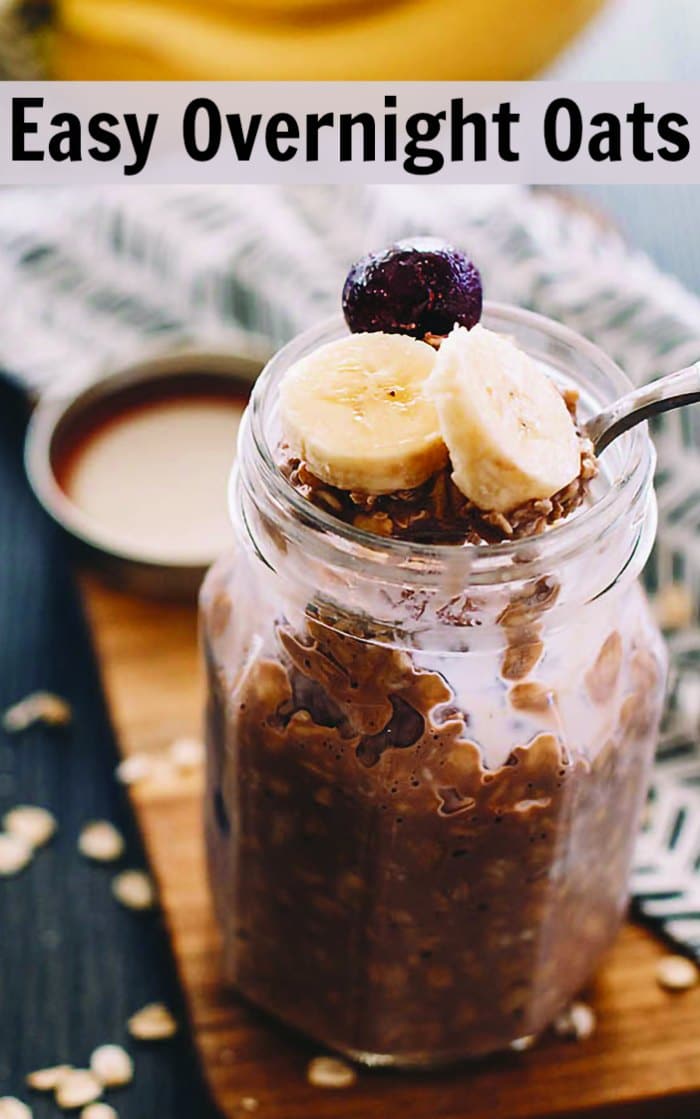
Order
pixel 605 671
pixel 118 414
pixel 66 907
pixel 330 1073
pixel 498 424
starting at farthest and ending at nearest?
pixel 118 414 → pixel 66 907 → pixel 330 1073 → pixel 605 671 → pixel 498 424

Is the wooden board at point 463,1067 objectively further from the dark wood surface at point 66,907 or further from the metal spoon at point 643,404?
the metal spoon at point 643,404

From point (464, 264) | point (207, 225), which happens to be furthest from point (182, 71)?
point (464, 264)

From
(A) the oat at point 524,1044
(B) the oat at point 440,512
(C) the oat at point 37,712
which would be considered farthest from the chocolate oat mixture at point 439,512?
(C) the oat at point 37,712

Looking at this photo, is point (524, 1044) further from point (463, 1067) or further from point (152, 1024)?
point (152, 1024)

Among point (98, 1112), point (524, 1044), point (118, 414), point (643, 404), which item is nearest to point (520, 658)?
point (643, 404)

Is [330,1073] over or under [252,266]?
under

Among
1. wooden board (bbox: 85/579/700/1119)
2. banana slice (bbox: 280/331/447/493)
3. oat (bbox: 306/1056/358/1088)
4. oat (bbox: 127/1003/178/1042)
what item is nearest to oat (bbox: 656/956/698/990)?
wooden board (bbox: 85/579/700/1119)
